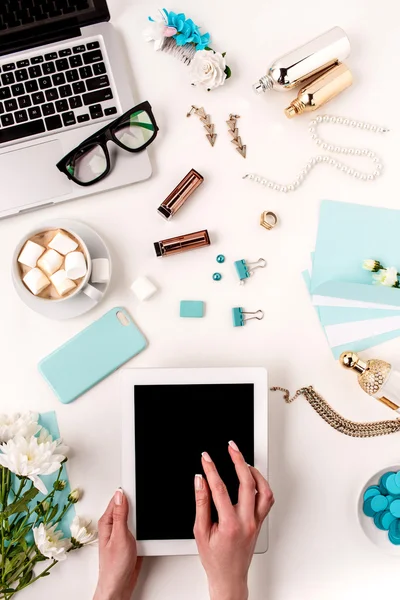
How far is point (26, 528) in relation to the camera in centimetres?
87

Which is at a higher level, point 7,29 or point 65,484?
point 7,29

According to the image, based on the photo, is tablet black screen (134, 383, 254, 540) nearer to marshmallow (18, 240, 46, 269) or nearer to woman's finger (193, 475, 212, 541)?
woman's finger (193, 475, 212, 541)

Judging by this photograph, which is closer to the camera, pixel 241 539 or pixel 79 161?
pixel 241 539

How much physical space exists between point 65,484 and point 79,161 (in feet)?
1.67

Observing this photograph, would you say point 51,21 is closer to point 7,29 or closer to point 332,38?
point 7,29

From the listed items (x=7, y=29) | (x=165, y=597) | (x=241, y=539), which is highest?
(x=7, y=29)

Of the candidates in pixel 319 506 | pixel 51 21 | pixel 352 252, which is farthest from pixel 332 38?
pixel 319 506

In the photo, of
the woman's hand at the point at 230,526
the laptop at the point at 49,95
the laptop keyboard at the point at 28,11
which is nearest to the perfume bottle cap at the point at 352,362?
the woman's hand at the point at 230,526

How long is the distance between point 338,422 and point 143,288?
0.38 metres

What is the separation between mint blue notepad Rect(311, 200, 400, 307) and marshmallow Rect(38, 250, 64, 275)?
402 mm

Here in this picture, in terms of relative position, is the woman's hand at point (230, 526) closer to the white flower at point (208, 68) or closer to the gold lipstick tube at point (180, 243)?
the gold lipstick tube at point (180, 243)

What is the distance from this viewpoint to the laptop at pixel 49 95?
0.93 meters

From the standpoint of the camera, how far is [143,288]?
945 mm

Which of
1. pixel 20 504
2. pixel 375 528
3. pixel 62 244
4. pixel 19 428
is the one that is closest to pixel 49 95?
pixel 62 244
